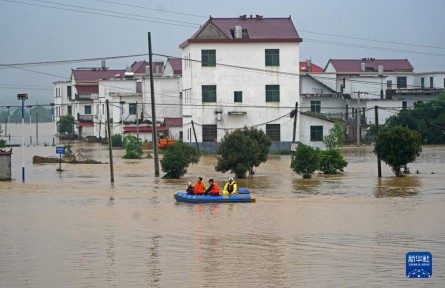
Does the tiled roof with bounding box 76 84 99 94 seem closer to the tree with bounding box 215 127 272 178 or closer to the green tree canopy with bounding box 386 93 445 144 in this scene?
the green tree canopy with bounding box 386 93 445 144

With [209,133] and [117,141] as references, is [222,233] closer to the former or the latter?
[209,133]

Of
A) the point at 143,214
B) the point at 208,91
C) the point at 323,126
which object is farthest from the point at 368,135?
the point at 143,214

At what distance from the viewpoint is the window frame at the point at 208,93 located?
69.6 metres

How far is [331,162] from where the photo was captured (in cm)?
4969

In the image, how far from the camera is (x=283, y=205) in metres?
35.1

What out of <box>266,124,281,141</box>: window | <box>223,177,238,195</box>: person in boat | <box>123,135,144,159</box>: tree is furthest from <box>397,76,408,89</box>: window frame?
<box>223,177,238,195</box>: person in boat

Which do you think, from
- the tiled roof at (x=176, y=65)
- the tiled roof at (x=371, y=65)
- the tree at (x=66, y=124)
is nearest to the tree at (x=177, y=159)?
the tiled roof at (x=176, y=65)

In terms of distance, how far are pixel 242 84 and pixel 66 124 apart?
44579 millimetres

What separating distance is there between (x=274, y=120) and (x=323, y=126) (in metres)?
3.98

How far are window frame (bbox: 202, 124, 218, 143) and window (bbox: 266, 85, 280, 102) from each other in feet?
14.6

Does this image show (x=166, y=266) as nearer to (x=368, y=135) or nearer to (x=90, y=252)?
(x=90, y=252)

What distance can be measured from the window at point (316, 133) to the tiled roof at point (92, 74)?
40.7 metres

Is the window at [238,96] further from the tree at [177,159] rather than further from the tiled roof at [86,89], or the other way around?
the tiled roof at [86,89]

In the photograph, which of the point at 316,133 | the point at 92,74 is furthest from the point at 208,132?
the point at 92,74
